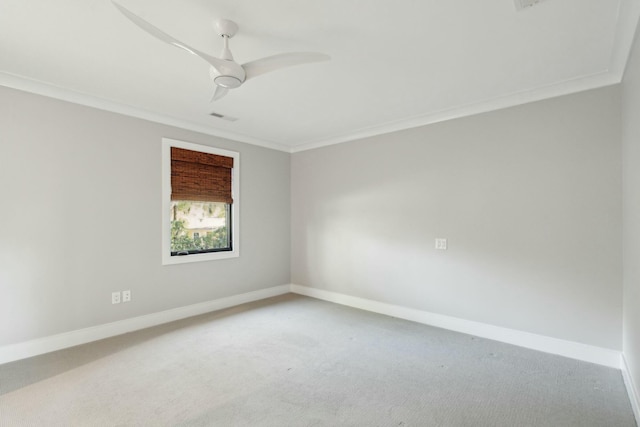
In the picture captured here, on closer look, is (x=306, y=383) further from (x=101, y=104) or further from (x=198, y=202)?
(x=101, y=104)

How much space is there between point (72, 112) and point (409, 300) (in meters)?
4.26

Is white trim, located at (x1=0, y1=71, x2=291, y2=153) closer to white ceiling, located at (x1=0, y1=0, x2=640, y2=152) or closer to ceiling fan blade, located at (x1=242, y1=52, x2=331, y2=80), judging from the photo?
white ceiling, located at (x1=0, y1=0, x2=640, y2=152)

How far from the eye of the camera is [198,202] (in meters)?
4.27

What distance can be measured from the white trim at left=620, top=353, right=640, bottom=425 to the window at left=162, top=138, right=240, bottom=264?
419cm

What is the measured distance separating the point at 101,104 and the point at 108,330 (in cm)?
240

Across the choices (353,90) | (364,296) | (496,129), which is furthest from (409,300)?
(353,90)

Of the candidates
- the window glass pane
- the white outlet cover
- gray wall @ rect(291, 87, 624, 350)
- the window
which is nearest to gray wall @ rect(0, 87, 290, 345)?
the window

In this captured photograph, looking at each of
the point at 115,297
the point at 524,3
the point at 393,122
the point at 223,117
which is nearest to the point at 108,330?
the point at 115,297

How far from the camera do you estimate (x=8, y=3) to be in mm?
1872

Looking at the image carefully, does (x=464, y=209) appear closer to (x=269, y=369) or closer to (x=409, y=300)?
(x=409, y=300)

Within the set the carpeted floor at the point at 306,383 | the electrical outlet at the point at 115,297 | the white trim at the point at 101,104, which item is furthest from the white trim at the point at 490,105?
the electrical outlet at the point at 115,297

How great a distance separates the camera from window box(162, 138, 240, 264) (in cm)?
390

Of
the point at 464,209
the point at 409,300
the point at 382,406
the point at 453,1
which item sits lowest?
the point at 382,406

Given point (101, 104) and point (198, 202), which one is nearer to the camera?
point (101, 104)
